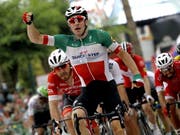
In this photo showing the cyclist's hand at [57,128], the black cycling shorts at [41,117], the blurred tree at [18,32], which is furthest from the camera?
the blurred tree at [18,32]

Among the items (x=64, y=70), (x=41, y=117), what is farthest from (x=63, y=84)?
(x=41, y=117)

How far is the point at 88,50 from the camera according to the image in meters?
9.48

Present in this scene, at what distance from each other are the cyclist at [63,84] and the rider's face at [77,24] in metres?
1.38

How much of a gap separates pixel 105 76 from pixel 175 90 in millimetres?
2620

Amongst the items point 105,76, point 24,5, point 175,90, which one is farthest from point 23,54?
point 105,76

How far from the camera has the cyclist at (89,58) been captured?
9.43m

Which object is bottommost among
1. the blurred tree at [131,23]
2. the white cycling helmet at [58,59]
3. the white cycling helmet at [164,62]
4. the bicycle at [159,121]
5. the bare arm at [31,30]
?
the bicycle at [159,121]

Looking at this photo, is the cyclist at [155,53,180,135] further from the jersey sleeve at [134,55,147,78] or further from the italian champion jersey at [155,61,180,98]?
the jersey sleeve at [134,55,147,78]

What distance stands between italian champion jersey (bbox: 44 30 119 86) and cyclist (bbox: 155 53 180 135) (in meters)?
2.15

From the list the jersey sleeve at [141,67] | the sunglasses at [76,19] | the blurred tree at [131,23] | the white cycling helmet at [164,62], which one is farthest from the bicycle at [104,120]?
the blurred tree at [131,23]

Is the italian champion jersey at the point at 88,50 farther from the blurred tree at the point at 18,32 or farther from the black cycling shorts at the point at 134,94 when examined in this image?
the blurred tree at the point at 18,32

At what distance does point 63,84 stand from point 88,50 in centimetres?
176

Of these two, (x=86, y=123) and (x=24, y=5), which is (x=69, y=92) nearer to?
(x=86, y=123)

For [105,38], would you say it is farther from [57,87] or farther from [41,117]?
[41,117]
